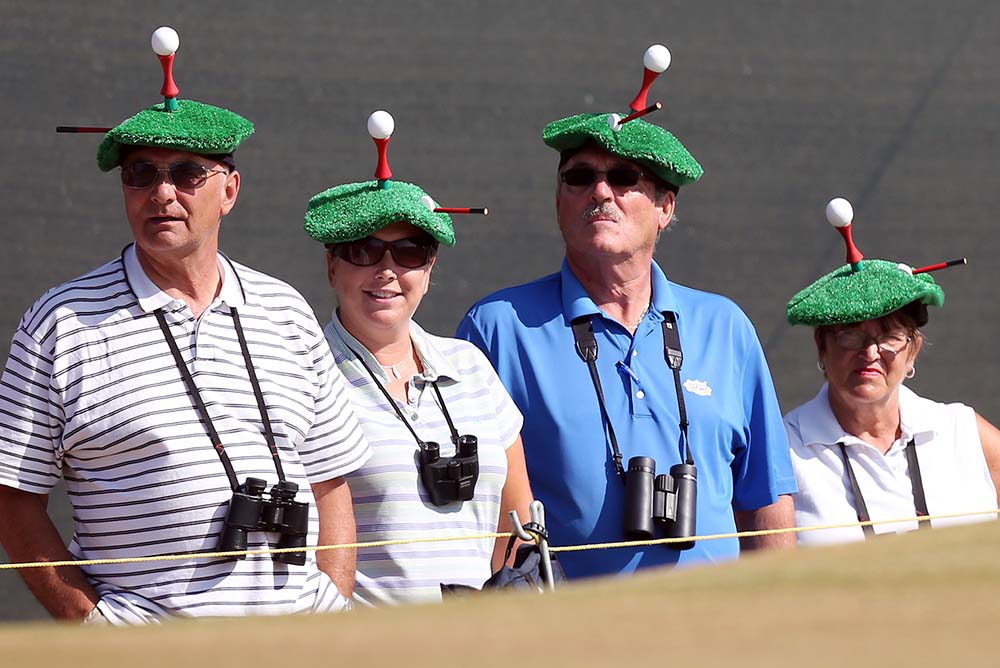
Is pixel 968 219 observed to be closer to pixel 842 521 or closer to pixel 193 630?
pixel 842 521

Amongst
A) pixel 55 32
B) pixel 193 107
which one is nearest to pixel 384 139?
pixel 193 107

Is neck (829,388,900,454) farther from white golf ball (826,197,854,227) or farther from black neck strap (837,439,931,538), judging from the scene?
white golf ball (826,197,854,227)

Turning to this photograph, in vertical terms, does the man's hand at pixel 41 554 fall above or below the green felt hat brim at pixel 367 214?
below

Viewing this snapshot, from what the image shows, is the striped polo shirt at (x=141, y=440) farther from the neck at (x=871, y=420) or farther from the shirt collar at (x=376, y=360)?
the neck at (x=871, y=420)

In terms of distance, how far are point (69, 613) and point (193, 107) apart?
2.96 ft

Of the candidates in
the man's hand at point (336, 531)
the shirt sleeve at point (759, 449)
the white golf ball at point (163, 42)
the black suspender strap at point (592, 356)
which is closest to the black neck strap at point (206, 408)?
the man's hand at point (336, 531)

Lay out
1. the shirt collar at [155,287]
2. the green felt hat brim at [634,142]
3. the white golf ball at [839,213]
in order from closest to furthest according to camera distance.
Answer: the shirt collar at [155,287]
the green felt hat brim at [634,142]
the white golf ball at [839,213]

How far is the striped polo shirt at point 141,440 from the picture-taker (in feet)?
7.32

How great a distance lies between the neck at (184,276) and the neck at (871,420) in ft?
5.04

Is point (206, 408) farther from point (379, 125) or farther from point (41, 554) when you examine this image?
point (379, 125)

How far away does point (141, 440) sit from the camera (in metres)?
2.24

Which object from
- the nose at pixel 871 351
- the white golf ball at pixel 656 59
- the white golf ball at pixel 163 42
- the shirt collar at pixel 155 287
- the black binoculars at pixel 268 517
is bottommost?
the black binoculars at pixel 268 517

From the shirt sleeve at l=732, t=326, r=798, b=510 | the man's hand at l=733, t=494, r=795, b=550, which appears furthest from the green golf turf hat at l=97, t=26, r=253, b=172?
the man's hand at l=733, t=494, r=795, b=550

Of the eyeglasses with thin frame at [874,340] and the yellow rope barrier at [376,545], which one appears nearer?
the yellow rope barrier at [376,545]
